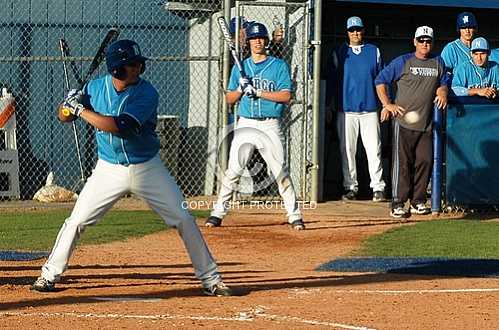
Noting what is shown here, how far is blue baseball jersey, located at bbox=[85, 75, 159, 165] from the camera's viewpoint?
7891mm

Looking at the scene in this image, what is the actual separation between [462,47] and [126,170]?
7.26 meters

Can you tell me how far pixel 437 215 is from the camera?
45.2ft

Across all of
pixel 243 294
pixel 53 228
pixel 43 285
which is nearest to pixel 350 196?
pixel 53 228

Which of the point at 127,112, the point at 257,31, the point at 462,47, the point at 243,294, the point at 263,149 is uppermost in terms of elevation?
the point at 257,31

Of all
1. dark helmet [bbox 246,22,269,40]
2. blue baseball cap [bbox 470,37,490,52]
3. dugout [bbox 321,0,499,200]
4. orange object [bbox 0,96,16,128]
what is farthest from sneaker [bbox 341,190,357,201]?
orange object [bbox 0,96,16,128]

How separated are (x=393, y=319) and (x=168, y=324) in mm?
1384

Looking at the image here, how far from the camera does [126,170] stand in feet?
26.2

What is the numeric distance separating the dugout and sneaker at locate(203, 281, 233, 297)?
7.90 metres

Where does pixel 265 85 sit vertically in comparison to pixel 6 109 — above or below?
above

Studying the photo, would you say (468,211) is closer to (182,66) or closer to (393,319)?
(182,66)

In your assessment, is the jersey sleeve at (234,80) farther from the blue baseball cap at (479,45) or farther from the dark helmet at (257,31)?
the blue baseball cap at (479,45)

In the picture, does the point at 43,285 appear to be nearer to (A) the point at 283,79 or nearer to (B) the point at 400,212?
(A) the point at 283,79

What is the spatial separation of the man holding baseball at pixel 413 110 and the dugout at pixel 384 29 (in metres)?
2.43

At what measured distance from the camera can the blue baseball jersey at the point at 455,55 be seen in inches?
556
